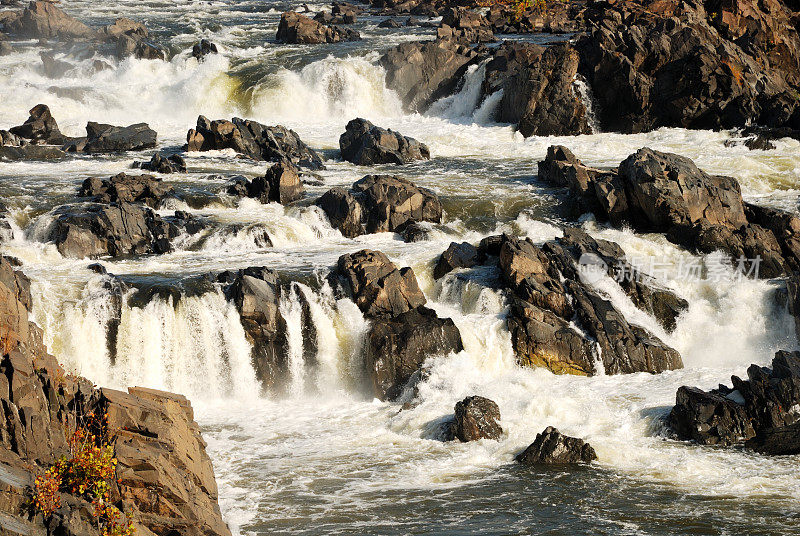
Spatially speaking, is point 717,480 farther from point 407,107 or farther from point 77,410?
point 407,107

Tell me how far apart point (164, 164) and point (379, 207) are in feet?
32.2

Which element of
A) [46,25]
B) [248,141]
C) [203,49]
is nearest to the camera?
[248,141]

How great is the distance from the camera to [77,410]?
13641 mm

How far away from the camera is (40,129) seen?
41.8m

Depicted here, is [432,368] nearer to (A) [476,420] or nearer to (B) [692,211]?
(A) [476,420]

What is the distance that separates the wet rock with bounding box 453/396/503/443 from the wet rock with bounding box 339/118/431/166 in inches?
849

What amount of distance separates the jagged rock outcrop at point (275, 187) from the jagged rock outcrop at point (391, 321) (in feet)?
25.0

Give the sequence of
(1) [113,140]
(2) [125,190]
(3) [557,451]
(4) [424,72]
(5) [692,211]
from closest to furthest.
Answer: (3) [557,451] < (5) [692,211] < (2) [125,190] < (1) [113,140] < (4) [424,72]

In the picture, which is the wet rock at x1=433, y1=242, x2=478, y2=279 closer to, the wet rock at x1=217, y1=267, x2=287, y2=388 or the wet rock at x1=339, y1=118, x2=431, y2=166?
the wet rock at x1=217, y1=267, x2=287, y2=388

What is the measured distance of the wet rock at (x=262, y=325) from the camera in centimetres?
2434

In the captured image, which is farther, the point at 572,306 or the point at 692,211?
the point at 692,211

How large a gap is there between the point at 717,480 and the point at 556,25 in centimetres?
5706

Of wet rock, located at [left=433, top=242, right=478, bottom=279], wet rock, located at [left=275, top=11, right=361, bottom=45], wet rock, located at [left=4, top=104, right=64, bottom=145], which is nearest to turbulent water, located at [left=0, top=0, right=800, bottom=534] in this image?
wet rock, located at [left=433, top=242, right=478, bottom=279]

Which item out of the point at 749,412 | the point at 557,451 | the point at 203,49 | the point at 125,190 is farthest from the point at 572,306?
the point at 203,49
